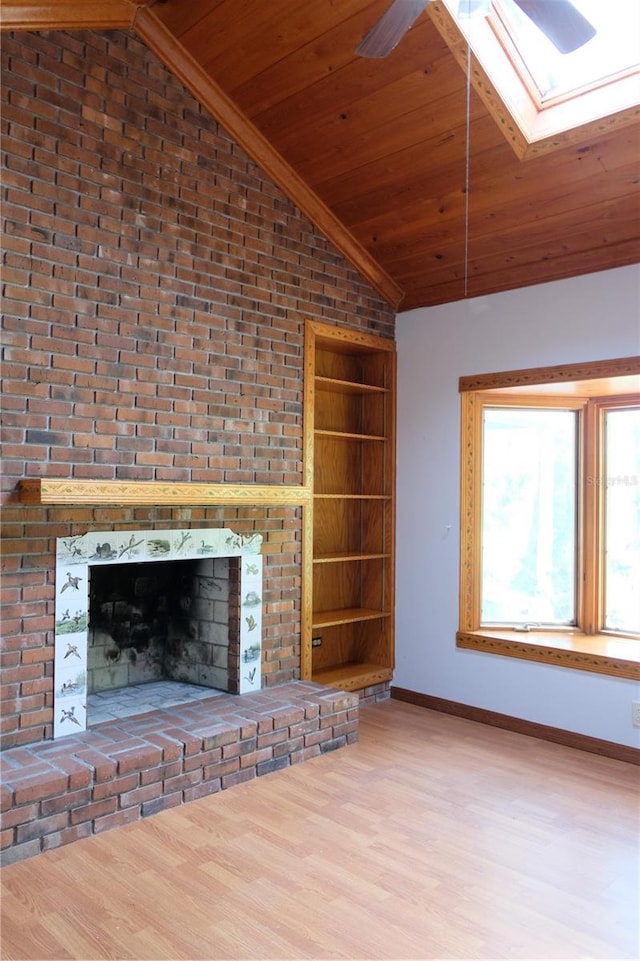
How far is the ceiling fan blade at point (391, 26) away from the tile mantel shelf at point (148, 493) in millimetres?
1802

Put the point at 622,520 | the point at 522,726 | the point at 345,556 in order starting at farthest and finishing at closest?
the point at 345,556 < the point at 622,520 < the point at 522,726

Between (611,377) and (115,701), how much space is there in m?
3.03

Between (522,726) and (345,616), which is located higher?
(345,616)

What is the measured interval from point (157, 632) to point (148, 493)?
131 cm

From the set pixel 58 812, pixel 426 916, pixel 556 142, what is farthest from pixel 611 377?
Result: pixel 58 812

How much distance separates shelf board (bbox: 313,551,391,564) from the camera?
167 inches

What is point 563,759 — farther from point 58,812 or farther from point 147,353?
point 147,353

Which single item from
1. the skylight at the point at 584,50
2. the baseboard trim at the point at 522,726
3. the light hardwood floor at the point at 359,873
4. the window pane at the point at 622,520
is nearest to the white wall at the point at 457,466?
the baseboard trim at the point at 522,726

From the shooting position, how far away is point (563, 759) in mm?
3580

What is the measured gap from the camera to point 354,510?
15.8ft

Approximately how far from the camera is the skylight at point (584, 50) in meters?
2.81

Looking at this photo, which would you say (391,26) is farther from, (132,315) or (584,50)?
(132,315)

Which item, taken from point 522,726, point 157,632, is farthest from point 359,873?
point 157,632

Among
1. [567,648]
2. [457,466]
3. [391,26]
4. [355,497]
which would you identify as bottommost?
[567,648]
